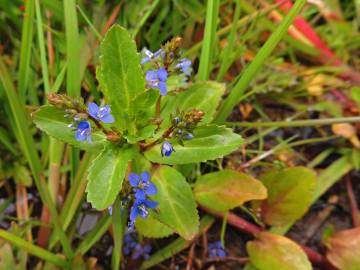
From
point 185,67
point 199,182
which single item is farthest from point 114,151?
point 199,182

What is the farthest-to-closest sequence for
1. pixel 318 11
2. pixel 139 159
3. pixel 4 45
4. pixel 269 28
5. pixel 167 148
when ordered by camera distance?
pixel 318 11 → pixel 269 28 → pixel 4 45 → pixel 139 159 → pixel 167 148

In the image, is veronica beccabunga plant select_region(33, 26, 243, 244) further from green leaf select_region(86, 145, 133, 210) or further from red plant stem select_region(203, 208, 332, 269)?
red plant stem select_region(203, 208, 332, 269)

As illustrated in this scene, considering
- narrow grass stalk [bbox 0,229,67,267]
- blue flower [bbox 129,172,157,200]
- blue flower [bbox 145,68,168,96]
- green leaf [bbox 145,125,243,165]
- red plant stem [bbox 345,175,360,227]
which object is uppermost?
blue flower [bbox 145,68,168,96]

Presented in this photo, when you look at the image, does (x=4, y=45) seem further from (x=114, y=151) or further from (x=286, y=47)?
(x=286, y=47)

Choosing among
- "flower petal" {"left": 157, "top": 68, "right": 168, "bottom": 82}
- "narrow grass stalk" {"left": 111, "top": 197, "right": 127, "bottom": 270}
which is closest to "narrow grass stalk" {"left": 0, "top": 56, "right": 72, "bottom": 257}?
"narrow grass stalk" {"left": 111, "top": 197, "right": 127, "bottom": 270}

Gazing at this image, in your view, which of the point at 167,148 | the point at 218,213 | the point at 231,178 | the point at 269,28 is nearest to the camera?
the point at 167,148

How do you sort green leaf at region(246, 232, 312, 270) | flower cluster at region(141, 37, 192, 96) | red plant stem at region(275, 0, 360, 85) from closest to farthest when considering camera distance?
flower cluster at region(141, 37, 192, 96) < green leaf at region(246, 232, 312, 270) < red plant stem at region(275, 0, 360, 85)

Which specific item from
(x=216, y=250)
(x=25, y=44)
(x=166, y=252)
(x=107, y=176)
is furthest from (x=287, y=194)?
(x=25, y=44)
